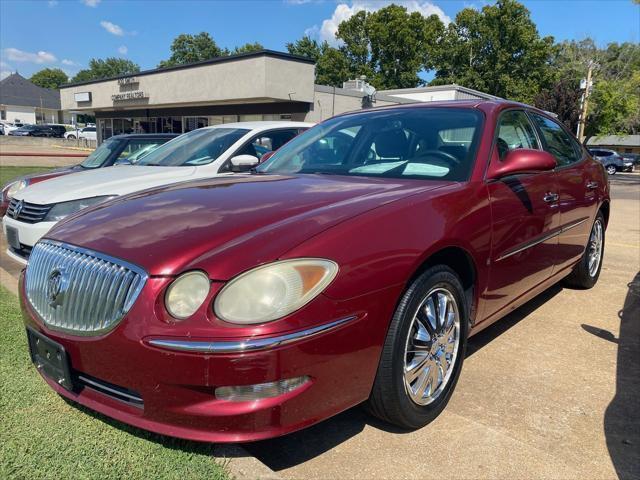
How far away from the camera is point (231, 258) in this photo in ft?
6.24

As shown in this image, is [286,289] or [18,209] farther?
[18,209]

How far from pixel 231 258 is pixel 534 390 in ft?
6.70

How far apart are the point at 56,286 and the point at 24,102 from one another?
9542cm

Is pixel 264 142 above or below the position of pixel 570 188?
above

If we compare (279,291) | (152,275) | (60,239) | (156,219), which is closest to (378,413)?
(279,291)

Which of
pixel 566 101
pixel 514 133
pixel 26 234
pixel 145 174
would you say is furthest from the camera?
pixel 566 101

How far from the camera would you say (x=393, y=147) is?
332 centimetres

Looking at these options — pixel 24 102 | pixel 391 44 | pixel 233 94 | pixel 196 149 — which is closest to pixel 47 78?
pixel 24 102

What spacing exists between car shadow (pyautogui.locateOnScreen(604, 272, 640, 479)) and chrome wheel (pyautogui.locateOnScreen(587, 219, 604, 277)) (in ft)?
2.73

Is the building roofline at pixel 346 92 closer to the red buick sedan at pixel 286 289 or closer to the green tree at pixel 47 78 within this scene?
the red buick sedan at pixel 286 289

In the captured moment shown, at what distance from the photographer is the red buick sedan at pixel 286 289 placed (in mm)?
1842

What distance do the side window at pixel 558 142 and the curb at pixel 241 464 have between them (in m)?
3.06

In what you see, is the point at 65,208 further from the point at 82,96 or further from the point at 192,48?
the point at 192,48

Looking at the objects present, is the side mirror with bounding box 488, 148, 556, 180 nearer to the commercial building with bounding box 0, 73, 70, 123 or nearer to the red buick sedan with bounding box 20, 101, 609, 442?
the red buick sedan with bounding box 20, 101, 609, 442
